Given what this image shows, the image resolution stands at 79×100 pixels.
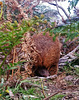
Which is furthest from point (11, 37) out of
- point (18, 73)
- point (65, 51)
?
point (65, 51)

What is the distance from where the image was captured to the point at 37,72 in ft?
6.03

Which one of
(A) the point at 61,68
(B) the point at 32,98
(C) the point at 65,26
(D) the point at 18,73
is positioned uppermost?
(C) the point at 65,26

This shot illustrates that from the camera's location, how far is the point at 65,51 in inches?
117

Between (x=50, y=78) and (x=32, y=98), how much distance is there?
0.74m

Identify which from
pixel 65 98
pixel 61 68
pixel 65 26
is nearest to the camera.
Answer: pixel 65 26

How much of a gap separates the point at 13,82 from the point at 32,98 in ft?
0.91

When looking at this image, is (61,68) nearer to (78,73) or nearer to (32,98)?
(78,73)

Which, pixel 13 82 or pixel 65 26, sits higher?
pixel 65 26

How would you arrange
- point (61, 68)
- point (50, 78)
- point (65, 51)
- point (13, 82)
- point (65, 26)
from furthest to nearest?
point (65, 51) → point (61, 68) → point (50, 78) → point (13, 82) → point (65, 26)

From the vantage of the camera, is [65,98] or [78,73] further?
[78,73]

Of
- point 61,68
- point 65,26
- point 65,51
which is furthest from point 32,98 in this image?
point 65,51

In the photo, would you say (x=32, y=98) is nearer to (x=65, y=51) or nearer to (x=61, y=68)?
(x=61, y=68)

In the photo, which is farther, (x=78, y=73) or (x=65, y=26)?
(x=78, y=73)

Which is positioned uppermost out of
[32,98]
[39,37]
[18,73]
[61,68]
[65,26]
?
[65,26]
